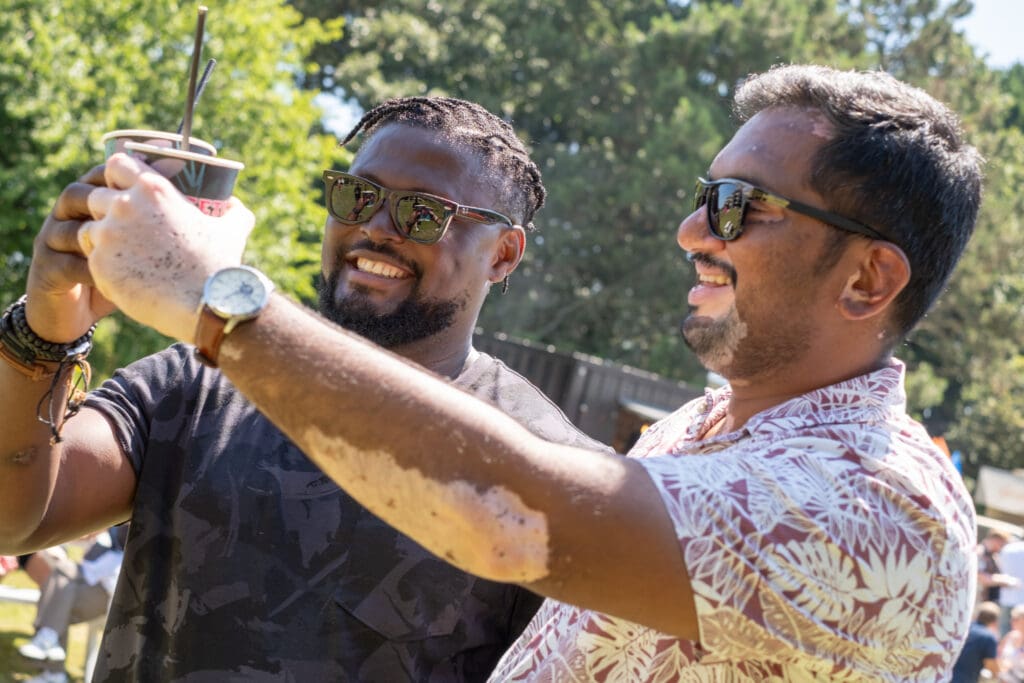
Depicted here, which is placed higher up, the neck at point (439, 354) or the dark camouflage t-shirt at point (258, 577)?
the neck at point (439, 354)

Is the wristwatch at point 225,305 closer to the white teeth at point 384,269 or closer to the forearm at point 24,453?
the forearm at point 24,453

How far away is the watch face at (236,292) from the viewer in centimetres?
130

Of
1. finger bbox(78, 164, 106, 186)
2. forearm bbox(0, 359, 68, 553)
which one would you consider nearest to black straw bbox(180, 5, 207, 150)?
finger bbox(78, 164, 106, 186)

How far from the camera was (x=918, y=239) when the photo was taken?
68.8 inches

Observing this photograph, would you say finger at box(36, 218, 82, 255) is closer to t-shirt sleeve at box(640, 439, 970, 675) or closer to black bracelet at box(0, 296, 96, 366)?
black bracelet at box(0, 296, 96, 366)

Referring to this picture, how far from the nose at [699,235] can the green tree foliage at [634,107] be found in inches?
873

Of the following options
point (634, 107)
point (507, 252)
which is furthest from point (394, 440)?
point (634, 107)

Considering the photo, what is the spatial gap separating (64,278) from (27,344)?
0.21 meters

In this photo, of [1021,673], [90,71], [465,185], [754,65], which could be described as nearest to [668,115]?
[754,65]

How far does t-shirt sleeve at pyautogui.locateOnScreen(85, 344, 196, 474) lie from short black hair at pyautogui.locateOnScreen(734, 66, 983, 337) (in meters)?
1.49

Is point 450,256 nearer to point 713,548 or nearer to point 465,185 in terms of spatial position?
point 465,185

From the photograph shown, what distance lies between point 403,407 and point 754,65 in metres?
26.6

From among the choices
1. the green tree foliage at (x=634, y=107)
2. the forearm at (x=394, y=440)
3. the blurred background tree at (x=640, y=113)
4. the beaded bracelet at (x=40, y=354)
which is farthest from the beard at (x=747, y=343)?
the green tree foliage at (x=634, y=107)

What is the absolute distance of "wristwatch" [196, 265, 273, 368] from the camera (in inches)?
51.1
